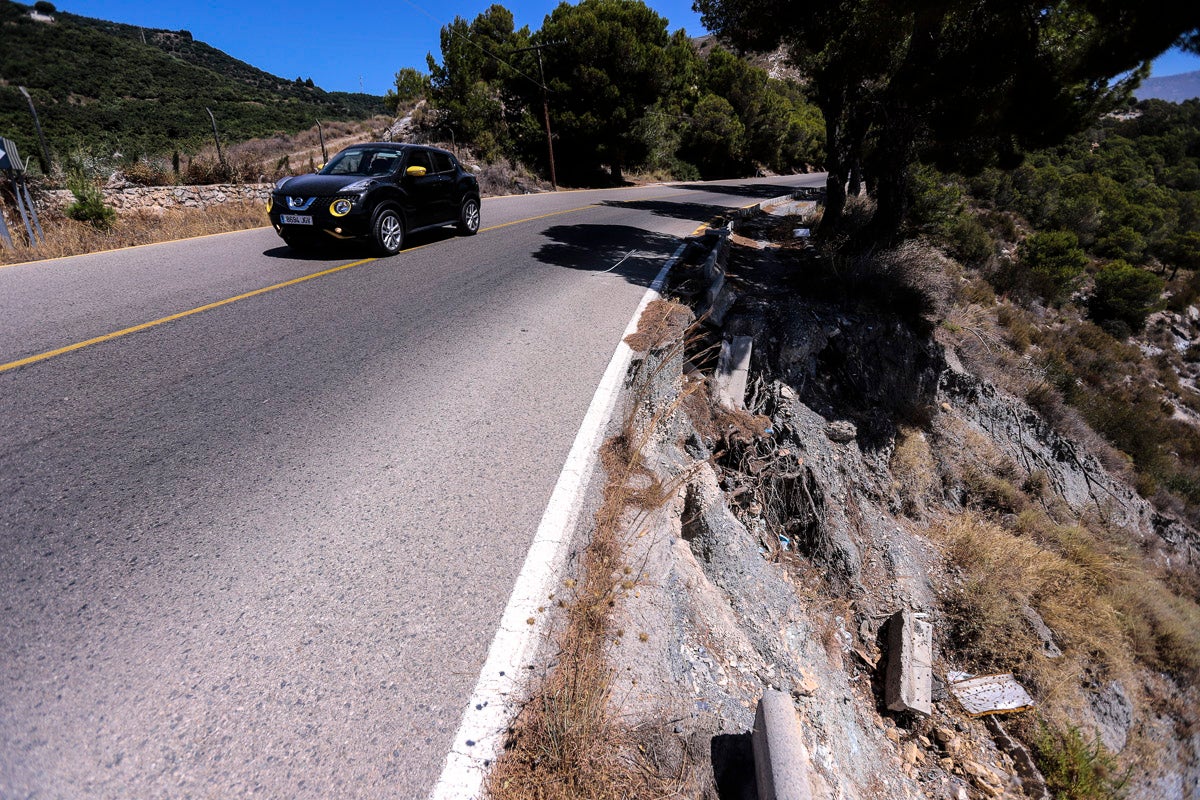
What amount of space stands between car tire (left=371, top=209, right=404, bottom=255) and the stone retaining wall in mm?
7609

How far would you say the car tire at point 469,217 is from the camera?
11.2m

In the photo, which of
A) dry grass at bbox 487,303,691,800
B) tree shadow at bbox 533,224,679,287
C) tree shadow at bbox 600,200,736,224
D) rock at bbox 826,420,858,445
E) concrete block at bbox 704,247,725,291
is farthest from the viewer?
tree shadow at bbox 600,200,736,224

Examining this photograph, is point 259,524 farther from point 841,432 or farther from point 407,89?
point 407,89

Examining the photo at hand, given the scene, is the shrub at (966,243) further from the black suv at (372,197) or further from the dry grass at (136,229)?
the dry grass at (136,229)

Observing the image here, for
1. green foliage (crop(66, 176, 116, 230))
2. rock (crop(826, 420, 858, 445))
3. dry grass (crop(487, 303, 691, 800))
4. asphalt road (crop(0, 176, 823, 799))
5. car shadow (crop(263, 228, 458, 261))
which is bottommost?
rock (crop(826, 420, 858, 445))

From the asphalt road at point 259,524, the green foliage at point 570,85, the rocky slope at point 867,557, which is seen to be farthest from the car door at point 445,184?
the green foliage at point 570,85

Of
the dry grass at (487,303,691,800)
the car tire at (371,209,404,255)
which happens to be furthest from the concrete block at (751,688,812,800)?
the car tire at (371,209,404,255)

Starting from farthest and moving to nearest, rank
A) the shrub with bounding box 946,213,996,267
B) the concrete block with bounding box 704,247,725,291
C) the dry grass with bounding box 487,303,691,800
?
the shrub with bounding box 946,213,996,267, the concrete block with bounding box 704,247,725,291, the dry grass with bounding box 487,303,691,800

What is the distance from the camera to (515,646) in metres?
2.34

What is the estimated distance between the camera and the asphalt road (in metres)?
1.90

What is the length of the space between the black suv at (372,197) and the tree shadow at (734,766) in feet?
28.2

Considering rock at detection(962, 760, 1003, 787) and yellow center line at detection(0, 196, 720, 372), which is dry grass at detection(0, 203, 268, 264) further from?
rock at detection(962, 760, 1003, 787)

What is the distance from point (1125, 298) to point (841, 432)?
94.8ft

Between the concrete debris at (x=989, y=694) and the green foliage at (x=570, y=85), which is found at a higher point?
the green foliage at (x=570, y=85)
